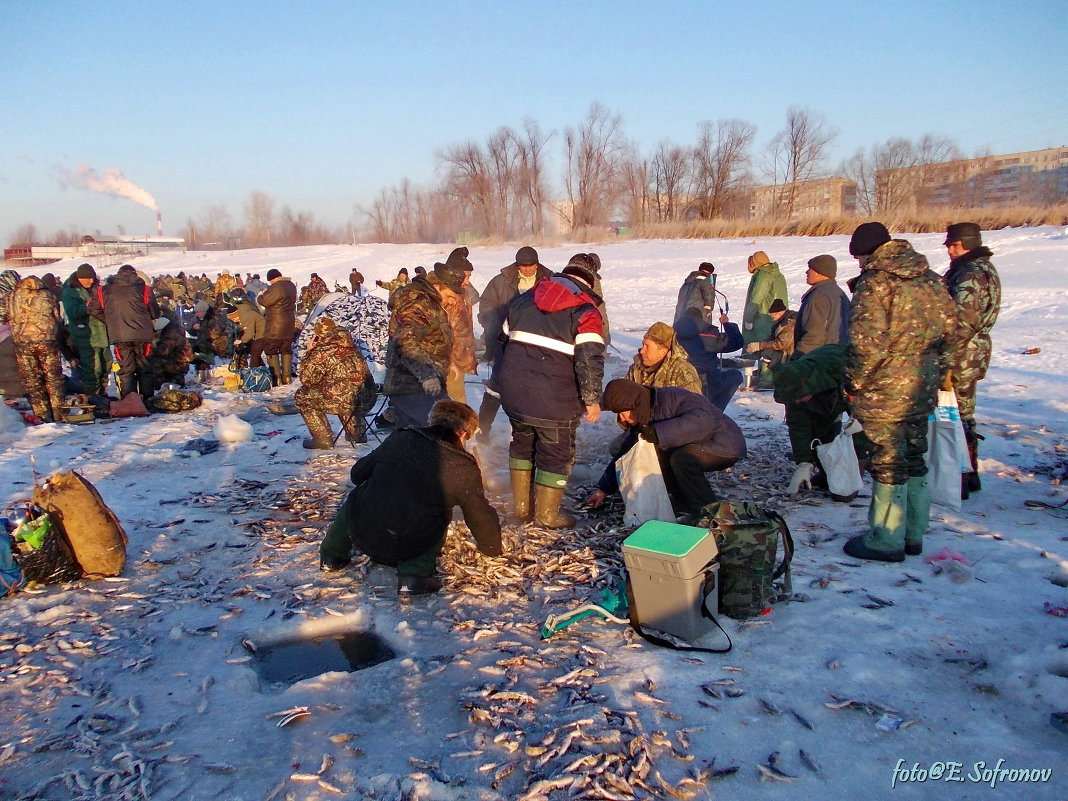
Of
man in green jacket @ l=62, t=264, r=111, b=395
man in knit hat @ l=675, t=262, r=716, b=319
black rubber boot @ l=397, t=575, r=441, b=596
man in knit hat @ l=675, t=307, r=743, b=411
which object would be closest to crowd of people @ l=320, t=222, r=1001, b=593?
black rubber boot @ l=397, t=575, r=441, b=596

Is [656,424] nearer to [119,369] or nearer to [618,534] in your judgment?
[618,534]

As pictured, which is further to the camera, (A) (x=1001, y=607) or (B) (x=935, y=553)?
(B) (x=935, y=553)

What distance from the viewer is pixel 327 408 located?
8047 millimetres

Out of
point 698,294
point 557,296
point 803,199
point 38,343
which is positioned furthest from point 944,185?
point 38,343

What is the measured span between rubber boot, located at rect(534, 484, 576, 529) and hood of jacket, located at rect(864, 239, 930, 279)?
8.99ft

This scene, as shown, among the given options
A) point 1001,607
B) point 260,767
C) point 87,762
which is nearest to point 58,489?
point 87,762

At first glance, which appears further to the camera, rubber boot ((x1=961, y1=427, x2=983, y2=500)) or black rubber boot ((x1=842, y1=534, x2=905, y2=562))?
rubber boot ((x1=961, y1=427, x2=983, y2=500))

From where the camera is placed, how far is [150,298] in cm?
1067

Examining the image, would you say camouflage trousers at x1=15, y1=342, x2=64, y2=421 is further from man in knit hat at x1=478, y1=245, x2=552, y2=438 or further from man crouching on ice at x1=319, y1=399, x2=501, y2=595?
man crouching on ice at x1=319, y1=399, x2=501, y2=595

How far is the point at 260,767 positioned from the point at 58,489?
2796 millimetres

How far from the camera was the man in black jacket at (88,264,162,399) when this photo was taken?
32.9 feet

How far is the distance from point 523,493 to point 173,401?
22.6 ft

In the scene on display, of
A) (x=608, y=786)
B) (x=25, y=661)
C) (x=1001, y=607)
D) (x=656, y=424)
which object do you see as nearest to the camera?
(x=608, y=786)

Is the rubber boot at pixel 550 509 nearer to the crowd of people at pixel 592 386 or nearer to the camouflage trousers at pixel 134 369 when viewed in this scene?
the crowd of people at pixel 592 386
